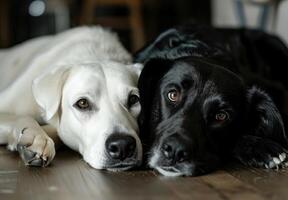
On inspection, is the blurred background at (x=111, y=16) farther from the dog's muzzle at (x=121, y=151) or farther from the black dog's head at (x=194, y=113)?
the dog's muzzle at (x=121, y=151)

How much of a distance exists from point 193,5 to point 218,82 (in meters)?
5.43

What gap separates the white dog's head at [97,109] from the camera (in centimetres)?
190

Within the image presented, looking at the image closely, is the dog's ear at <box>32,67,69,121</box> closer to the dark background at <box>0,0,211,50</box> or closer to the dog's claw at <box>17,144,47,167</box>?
the dog's claw at <box>17,144,47,167</box>

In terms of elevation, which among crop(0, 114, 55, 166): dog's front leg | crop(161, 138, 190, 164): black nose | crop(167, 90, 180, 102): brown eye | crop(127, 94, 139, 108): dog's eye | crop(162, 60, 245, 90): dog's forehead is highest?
crop(162, 60, 245, 90): dog's forehead

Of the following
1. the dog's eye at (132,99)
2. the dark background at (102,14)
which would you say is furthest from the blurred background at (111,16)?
the dog's eye at (132,99)

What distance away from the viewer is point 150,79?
2.16 metres

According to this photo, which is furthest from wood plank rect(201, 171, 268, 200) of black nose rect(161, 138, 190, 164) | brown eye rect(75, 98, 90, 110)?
brown eye rect(75, 98, 90, 110)

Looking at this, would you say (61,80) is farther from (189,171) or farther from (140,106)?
(189,171)

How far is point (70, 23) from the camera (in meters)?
7.08

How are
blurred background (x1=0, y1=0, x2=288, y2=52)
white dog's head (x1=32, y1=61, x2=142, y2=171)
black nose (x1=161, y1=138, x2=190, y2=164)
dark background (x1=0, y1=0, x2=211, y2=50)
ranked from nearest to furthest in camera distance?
black nose (x1=161, y1=138, x2=190, y2=164) < white dog's head (x1=32, y1=61, x2=142, y2=171) < blurred background (x1=0, y1=0, x2=288, y2=52) < dark background (x1=0, y1=0, x2=211, y2=50)

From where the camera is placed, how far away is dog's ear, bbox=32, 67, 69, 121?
2.16 meters

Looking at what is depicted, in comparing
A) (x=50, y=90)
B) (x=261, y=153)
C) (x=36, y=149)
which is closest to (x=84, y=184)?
(x=36, y=149)

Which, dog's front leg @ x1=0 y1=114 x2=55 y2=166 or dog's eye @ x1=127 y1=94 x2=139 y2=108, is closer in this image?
dog's front leg @ x1=0 y1=114 x2=55 y2=166

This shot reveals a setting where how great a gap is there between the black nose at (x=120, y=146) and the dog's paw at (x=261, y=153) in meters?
0.44
